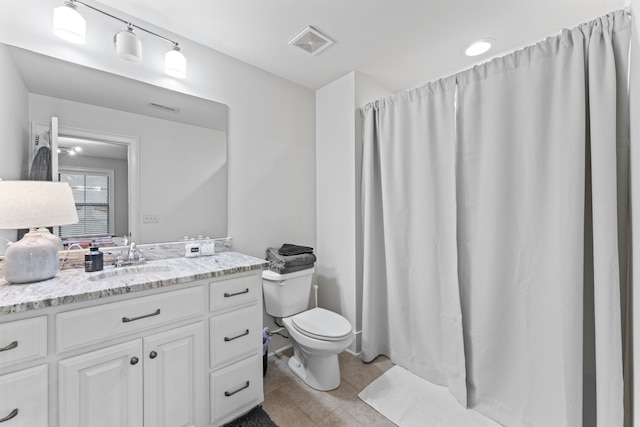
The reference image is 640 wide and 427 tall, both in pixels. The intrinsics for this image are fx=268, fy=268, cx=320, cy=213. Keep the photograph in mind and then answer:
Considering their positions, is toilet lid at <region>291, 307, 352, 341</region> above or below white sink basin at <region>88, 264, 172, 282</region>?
below

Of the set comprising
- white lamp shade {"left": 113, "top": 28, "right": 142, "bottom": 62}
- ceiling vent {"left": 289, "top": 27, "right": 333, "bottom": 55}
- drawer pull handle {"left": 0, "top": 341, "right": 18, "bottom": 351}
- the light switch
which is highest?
ceiling vent {"left": 289, "top": 27, "right": 333, "bottom": 55}

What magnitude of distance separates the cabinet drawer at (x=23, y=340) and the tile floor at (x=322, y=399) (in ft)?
3.92

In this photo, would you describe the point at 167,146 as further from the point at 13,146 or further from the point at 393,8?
the point at 393,8

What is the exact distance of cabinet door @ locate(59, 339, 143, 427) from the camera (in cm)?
105

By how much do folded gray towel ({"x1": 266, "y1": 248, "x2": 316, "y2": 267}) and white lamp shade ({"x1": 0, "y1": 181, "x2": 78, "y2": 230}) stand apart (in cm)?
120

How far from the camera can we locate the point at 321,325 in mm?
1862

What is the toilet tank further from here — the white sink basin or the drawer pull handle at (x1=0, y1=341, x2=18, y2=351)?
the drawer pull handle at (x1=0, y1=341, x2=18, y2=351)

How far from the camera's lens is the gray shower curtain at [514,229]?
1190 mm

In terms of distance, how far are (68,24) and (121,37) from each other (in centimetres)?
22

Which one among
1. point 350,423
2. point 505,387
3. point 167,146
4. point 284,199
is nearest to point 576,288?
point 505,387

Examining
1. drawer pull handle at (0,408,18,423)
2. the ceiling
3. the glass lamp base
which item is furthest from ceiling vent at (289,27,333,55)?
drawer pull handle at (0,408,18,423)

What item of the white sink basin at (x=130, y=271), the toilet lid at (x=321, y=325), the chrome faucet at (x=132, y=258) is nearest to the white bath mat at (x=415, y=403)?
the toilet lid at (x=321, y=325)

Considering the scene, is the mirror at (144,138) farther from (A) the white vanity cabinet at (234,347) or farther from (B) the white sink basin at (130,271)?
(A) the white vanity cabinet at (234,347)

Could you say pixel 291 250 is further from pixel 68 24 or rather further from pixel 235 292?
pixel 68 24
